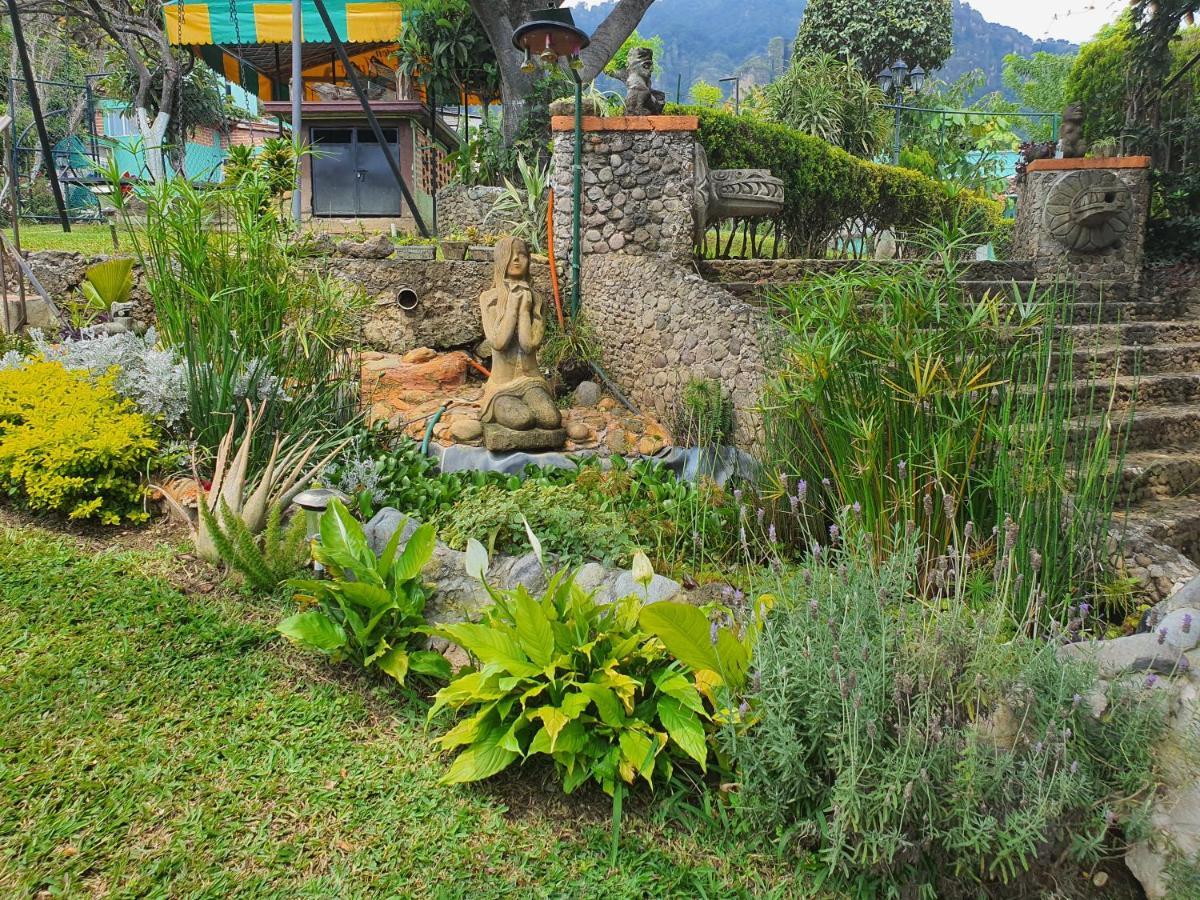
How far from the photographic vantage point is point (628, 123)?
25.1 feet

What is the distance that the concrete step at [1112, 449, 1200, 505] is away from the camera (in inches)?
205

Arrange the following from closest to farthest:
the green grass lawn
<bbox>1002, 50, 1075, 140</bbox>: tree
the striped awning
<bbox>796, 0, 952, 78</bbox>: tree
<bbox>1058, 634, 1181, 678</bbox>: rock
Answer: the green grass lawn
<bbox>1058, 634, 1181, 678</bbox>: rock
the striped awning
<bbox>796, 0, 952, 78</bbox>: tree
<bbox>1002, 50, 1075, 140</bbox>: tree

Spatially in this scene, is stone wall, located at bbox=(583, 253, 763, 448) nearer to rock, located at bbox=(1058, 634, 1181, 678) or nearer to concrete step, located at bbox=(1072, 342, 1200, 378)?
rock, located at bbox=(1058, 634, 1181, 678)

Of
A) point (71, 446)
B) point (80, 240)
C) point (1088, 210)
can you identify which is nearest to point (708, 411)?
point (71, 446)

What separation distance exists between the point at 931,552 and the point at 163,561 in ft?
11.9

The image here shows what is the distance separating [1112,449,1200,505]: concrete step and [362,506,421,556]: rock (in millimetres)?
4176

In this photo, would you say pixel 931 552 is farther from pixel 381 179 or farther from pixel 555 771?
pixel 381 179

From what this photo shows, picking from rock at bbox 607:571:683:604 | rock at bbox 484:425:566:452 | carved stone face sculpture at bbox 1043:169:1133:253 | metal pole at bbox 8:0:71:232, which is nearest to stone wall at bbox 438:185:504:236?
metal pole at bbox 8:0:71:232

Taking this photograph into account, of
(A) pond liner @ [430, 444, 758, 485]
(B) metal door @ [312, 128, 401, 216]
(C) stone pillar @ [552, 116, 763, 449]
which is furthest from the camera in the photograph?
(B) metal door @ [312, 128, 401, 216]

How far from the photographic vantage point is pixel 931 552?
3.99 m

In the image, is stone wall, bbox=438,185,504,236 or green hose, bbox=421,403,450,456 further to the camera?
stone wall, bbox=438,185,504,236

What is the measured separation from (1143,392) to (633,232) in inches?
170

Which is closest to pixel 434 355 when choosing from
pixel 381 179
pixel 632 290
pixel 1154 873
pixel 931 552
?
pixel 632 290

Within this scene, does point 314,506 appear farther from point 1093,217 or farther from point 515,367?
point 1093,217
